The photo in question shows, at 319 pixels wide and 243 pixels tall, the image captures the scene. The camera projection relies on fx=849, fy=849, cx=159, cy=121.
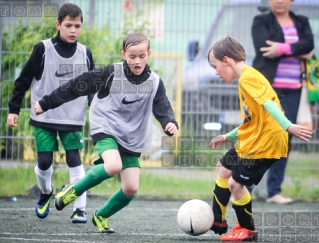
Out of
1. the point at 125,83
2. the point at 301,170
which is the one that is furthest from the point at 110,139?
the point at 301,170

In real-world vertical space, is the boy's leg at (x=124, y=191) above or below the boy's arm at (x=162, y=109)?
below

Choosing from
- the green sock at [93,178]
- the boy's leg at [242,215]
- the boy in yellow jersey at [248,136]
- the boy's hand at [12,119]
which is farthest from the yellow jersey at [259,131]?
the boy's hand at [12,119]

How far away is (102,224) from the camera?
665 cm

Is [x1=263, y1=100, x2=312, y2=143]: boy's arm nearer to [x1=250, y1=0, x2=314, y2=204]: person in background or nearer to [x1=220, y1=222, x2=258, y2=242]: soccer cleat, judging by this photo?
[x1=220, y1=222, x2=258, y2=242]: soccer cleat

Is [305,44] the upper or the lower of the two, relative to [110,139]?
upper

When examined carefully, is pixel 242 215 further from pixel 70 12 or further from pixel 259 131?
pixel 70 12

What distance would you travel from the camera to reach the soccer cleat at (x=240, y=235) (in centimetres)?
639

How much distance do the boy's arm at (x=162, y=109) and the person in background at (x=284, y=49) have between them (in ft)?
9.15

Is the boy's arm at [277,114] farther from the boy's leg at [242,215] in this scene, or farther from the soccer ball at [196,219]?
the soccer ball at [196,219]

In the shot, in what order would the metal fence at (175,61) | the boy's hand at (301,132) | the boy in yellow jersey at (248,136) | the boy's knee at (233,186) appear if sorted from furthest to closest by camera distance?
the metal fence at (175,61), the boy's knee at (233,186), the boy in yellow jersey at (248,136), the boy's hand at (301,132)

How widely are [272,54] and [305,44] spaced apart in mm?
413

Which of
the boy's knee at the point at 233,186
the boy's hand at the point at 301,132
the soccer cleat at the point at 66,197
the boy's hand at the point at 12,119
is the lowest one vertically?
the soccer cleat at the point at 66,197

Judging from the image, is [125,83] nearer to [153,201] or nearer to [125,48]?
[125,48]

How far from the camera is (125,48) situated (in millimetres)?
6637
